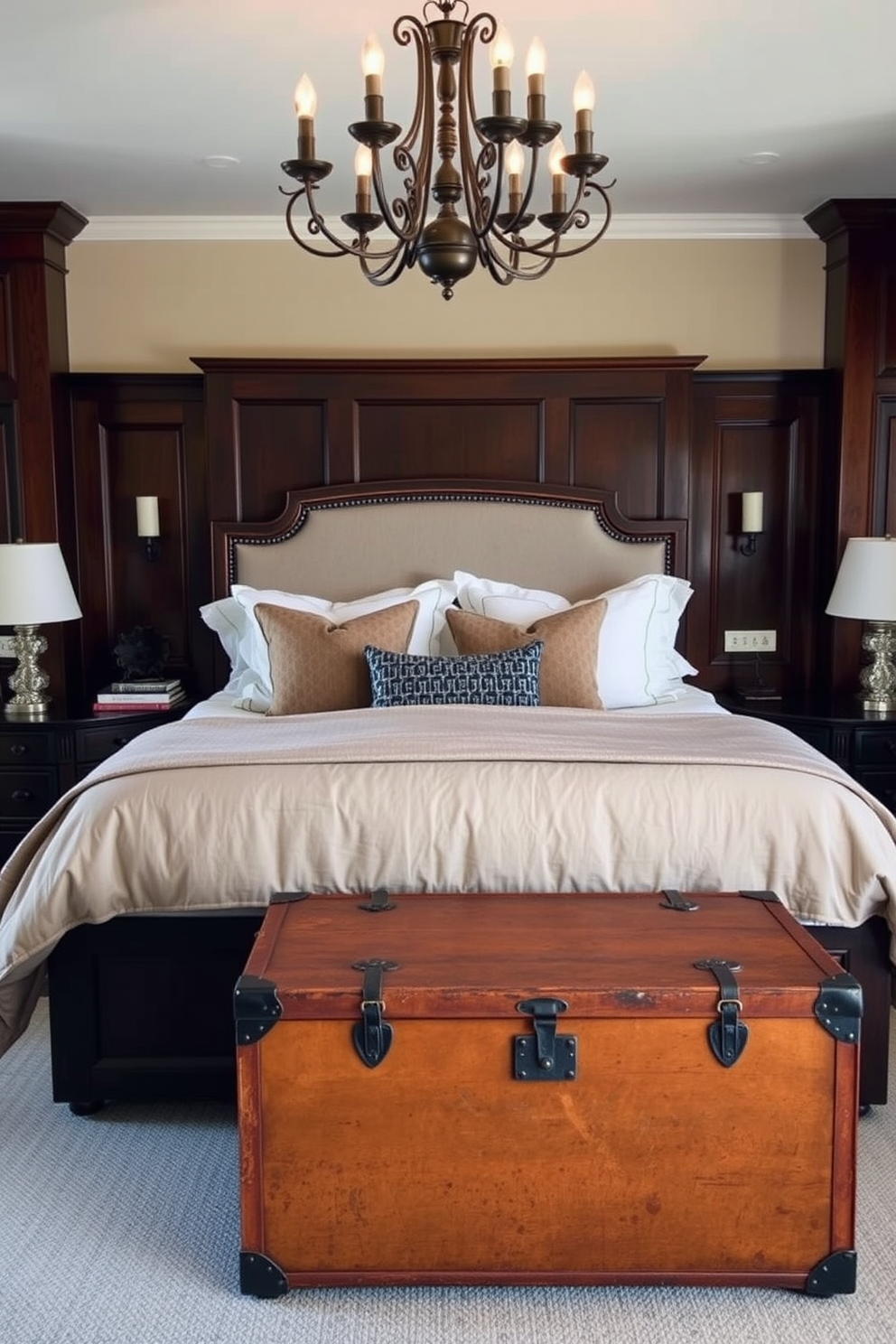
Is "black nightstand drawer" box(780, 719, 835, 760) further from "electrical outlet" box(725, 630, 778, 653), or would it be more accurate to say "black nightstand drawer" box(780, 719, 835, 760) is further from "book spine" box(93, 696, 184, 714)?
"book spine" box(93, 696, 184, 714)

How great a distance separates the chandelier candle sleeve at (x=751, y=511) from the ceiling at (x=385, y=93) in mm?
1131

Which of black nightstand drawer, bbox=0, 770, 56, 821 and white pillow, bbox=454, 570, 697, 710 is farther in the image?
black nightstand drawer, bbox=0, 770, 56, 821

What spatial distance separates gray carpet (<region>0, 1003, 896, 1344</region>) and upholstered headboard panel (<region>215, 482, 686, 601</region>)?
8.25ft

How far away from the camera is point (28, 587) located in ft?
14.3

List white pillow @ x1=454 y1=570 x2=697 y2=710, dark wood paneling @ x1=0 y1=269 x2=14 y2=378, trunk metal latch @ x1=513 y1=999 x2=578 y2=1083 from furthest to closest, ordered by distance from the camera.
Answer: dark wood paneling @ x1=0 y1=269 x2=14 y2=378
white pillow @ x1=454 y1=570 x2=697 y2=710
trunk metal latch @ x1=513 y1=999 x2=578 y2=1083

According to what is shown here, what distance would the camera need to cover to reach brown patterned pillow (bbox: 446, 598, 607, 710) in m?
3.90

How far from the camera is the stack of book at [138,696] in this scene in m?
4.54

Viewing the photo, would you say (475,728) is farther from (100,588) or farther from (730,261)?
(730,261)

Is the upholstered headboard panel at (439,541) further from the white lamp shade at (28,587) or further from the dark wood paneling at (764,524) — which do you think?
the white lamp shade at (28,587)

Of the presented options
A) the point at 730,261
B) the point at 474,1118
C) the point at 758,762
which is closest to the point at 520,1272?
the point at 474,1118

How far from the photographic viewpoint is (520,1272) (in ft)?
7.24

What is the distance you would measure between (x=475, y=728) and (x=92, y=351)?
2.75 meters

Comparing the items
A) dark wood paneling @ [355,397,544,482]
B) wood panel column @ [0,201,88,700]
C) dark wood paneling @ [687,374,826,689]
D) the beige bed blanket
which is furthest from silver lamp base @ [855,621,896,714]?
wood panel column @ [0,201,88,700]

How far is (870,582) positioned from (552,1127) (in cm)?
280
